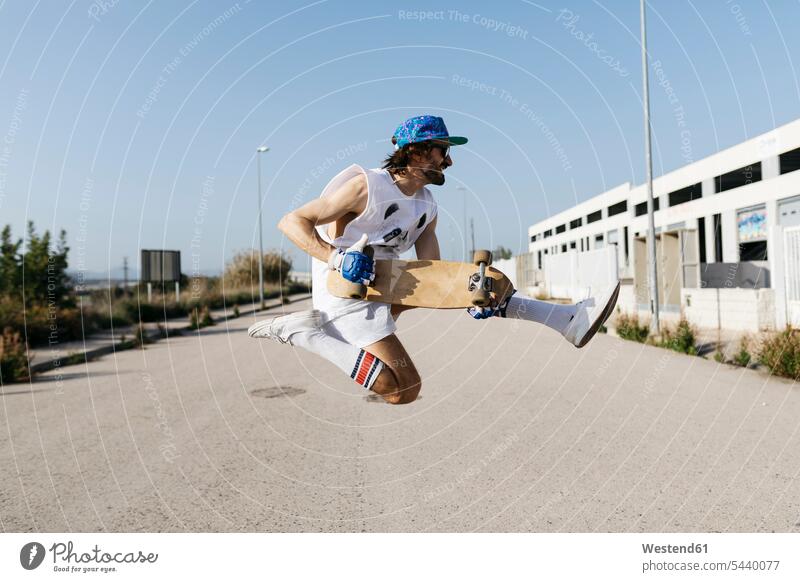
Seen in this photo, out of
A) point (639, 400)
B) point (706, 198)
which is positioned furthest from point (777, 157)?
point (639, 400)

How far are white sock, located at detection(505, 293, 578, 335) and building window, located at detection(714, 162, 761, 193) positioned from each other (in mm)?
32871

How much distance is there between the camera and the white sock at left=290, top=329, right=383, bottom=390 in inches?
104

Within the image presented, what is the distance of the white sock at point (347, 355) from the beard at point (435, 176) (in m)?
0.74

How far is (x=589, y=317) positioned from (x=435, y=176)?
41.6 inches

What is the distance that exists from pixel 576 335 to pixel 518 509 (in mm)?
3232

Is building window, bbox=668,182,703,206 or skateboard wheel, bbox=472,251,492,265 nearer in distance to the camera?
skateboard wheel, bbox=472,251,492,265

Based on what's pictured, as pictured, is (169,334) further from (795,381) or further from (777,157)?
(777,157)

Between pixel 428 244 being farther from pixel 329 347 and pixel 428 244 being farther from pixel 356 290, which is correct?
pixel 356 290

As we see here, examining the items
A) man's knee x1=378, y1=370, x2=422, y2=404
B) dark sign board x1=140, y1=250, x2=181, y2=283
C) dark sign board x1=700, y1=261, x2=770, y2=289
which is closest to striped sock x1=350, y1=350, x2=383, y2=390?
man's knee x1=378, y1=370, x2=422, y2=404

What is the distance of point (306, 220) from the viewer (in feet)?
8.07

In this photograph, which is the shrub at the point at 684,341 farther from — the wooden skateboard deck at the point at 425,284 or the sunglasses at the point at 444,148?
the sunglasses at the point at 444,148

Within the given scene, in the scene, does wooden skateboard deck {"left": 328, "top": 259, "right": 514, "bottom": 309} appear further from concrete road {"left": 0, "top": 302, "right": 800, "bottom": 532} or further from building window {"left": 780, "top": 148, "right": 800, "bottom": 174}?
building window {"left": 780, "top": 148, "right": 800, "bottom": 174}

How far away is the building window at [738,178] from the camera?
3216 centimetres

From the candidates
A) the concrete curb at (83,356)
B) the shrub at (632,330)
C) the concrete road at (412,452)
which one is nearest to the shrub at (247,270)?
the concrete road at (412,452)
